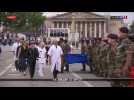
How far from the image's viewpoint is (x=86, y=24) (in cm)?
538

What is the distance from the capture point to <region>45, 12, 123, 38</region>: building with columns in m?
5.27

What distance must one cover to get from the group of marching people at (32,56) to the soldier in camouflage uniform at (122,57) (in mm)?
664

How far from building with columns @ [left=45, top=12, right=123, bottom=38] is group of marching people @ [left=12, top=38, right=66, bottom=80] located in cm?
56

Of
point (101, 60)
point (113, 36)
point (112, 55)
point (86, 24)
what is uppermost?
point (86, 24)

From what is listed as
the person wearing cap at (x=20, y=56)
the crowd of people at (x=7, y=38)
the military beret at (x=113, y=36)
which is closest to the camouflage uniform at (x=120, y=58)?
the military beret at (x=113, y=36)

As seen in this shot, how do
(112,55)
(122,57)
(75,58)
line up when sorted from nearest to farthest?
(122,57)
(112,55)
(75,58)

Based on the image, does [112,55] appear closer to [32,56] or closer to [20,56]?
[32,56]

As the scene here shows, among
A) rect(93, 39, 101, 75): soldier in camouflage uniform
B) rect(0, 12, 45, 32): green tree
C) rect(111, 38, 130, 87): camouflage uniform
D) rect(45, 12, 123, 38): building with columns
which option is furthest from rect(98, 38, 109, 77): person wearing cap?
rect(0, 12, 45, 32): green tree

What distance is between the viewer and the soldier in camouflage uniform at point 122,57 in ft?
→ 17.6

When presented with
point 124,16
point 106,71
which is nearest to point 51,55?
point 106,71

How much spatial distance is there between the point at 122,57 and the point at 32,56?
5.34ft

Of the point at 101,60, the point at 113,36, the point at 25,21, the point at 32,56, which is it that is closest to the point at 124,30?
the point at 113,36
